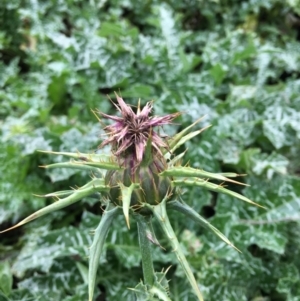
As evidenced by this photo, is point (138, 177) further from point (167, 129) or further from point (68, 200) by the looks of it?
point (167, 129)

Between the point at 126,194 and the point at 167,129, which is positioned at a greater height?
the point at 126,194

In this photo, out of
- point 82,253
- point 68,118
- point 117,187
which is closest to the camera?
point 117,187

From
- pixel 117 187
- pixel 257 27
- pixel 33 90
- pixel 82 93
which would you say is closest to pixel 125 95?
pixel 82 93

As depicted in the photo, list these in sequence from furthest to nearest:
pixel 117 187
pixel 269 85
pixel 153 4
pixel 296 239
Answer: pixel 153 4 → pixel 269 85 → pixel 296 239 → pixel 117 187

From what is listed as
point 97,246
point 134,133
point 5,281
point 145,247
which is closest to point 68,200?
point 97,246

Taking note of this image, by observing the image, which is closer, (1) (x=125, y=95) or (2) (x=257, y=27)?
(1) (x=125, y=95)

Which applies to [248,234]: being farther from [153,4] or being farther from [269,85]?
[153,4]
